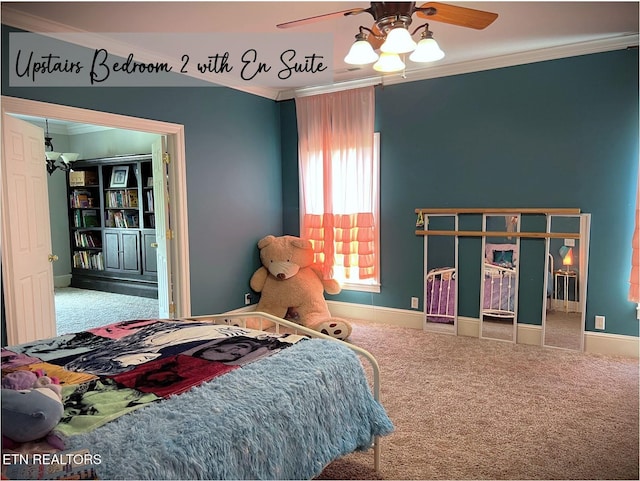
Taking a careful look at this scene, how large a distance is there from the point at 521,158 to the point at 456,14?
84.8 inches

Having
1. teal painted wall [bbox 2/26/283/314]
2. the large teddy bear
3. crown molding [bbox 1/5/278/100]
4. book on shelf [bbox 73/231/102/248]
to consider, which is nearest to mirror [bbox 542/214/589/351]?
the large teddy bear

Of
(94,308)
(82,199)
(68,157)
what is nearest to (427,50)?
(94,308)

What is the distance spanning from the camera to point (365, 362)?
355 cm

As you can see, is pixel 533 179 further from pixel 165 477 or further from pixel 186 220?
pixel 165 477

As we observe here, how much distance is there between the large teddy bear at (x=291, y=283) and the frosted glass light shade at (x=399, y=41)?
2846 mm

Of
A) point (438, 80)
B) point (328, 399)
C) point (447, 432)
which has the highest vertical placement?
point (438, 80)

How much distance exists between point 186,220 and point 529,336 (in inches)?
132

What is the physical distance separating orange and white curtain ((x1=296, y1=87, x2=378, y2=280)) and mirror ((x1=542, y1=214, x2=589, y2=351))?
1.69 meters

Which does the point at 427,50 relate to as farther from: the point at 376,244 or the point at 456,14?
the point at 376,244

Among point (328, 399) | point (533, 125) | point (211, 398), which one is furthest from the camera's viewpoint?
point (533, 125)

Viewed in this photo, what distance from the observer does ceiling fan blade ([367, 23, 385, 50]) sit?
2279 mm

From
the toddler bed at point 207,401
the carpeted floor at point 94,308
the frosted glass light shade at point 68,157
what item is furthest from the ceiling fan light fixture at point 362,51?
the frosted glass light shade at point 68,157

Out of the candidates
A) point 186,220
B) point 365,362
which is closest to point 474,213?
point 365,362

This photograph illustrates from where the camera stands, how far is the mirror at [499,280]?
13.4 ft
